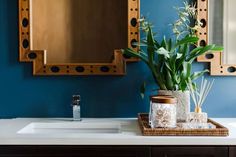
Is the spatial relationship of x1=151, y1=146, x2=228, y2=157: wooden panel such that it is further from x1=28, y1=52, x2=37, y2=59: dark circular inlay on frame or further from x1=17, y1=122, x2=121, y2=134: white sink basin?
x1=28, y1=52, x2=37, y2=59: dark circular inlay on frame

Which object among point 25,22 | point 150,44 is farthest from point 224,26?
point 25,22

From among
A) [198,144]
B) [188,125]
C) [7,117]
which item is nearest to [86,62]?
[7,117]

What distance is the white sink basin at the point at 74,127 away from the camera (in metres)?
1.46

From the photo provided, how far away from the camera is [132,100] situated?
1616 millimetres

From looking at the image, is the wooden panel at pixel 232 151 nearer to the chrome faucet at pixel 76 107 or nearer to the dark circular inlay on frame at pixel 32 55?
the chrome faucet at pixel 76 107

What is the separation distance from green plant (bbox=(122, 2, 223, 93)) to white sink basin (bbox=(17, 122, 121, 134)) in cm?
25

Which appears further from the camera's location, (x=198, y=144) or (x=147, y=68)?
(x=147, y=68)

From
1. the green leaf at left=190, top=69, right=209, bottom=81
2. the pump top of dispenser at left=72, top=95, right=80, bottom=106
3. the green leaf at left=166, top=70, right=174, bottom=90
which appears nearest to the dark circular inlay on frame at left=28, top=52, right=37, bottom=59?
the pump top of dispenser at left=72, top=95, right=80, bottom=106

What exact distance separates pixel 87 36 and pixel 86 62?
0.14m

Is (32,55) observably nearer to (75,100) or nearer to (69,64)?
(69,64)

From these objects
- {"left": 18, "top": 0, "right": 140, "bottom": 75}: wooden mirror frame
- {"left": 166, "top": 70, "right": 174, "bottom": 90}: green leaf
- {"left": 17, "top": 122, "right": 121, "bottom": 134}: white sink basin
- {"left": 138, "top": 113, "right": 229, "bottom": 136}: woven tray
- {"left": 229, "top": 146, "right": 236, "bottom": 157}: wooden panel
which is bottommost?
{"left": 229, "top": 146, "right": 236, "bottom": 157}: wooden panel

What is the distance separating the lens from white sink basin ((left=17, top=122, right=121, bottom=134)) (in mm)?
1458

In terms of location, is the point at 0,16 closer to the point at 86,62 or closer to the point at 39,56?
the point at 39,56

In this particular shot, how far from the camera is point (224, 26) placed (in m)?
1.60
